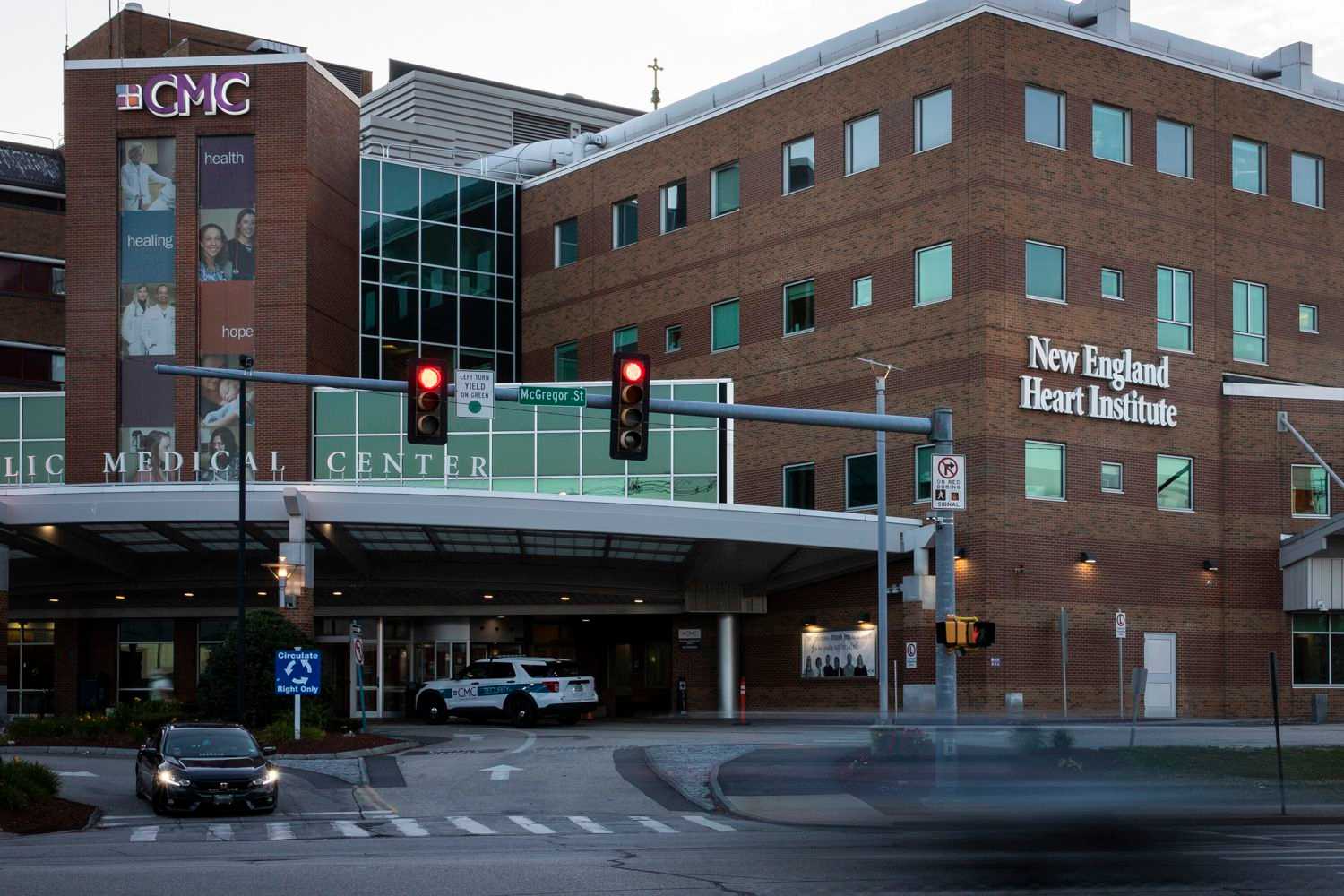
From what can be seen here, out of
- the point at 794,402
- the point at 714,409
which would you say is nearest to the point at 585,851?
the point at 714,409

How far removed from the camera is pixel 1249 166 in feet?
173

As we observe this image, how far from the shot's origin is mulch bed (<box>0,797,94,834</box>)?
2383 centimetres

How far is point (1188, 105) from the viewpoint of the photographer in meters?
51.4

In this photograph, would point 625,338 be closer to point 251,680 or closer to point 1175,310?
point 1175,310

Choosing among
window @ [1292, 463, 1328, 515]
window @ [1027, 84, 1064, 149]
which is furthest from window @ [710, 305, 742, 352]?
window @ [1292, 463, 1328, 515]

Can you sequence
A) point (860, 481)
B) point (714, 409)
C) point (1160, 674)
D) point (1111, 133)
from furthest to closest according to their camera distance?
Result: point (860, 481), point (1111, 133), point (1160, 674), point (714, 409)

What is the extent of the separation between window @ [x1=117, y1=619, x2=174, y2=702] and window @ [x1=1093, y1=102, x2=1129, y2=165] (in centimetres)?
3163

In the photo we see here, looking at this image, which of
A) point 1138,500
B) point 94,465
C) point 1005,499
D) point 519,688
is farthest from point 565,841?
point 94,465

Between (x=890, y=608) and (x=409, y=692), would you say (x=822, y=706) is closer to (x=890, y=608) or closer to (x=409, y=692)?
(x=890, y=608)

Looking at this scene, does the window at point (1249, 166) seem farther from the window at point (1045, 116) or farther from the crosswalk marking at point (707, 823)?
the crosswalk marking at point (707, 823)

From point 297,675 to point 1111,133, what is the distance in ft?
90.8

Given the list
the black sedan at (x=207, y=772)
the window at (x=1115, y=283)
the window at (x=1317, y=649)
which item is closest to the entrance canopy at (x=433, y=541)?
the window at (x=1115, y=283)

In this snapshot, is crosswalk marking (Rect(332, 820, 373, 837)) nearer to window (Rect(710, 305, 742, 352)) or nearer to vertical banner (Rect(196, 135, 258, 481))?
vertical banner (Rect(196, 135, 258, 481))

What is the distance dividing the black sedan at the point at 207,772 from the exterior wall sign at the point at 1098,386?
26668 mm
